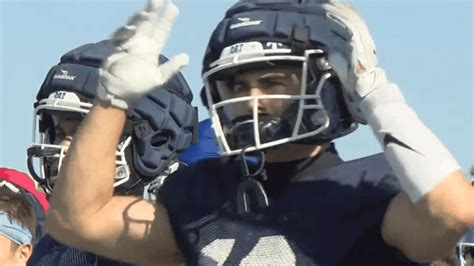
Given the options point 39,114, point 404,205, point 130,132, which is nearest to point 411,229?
point 404,205

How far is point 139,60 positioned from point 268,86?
33 cm

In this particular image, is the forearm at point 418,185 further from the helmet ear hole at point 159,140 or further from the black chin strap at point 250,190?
the helmet ear hole at point 159,140

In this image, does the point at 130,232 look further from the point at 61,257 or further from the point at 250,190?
the point at 61,257

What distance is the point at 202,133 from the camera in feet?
18.1

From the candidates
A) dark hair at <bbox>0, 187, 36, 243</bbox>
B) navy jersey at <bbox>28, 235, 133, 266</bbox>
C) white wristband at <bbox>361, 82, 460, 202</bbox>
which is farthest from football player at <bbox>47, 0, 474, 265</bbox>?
dark hair at <bbox>0, 187, 36, 243</bbox>

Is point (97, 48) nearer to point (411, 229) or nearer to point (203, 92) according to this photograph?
point (203, 92)

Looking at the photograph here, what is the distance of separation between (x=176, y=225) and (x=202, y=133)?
7.60ft

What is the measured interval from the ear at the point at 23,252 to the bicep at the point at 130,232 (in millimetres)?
1965

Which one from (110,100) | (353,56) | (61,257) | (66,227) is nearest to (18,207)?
(61,257)

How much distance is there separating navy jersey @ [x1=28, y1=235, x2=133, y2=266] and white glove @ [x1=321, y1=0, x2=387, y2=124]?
3.96 feet

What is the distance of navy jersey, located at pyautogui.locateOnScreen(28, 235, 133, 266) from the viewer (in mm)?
4051

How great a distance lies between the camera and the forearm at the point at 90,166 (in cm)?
318

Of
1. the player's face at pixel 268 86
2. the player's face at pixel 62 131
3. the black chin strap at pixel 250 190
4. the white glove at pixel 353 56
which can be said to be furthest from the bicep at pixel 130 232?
the player's face at pixel 62 131

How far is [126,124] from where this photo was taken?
13.5ft
